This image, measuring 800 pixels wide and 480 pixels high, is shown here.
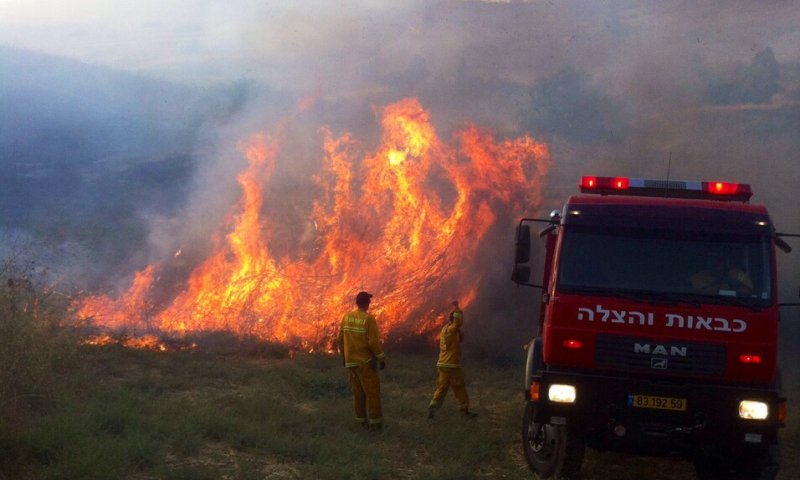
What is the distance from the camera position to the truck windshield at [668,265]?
7.05m

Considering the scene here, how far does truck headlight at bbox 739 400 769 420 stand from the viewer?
6766 mm

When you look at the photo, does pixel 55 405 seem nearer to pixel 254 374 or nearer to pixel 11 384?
pixel 11 384

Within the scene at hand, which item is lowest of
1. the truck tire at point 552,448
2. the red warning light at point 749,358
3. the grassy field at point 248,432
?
the grassy field at point 248,432

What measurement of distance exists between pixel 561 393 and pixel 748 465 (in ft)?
6.38

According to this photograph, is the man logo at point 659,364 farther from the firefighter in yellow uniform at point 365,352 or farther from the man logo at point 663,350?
the firefighter in yellow uniform at point 365,352

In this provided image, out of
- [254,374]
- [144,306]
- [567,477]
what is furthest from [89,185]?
[567,477]

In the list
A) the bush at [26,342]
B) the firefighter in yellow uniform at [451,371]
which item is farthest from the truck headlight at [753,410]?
the bush at [26,342]

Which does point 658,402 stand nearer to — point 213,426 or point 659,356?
point 659,356

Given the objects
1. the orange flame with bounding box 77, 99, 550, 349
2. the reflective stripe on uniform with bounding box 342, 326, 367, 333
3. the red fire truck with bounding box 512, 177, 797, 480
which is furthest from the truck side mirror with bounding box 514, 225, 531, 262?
the orange flame with bounding box 77, 99, 550, 349

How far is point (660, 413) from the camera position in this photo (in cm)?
695

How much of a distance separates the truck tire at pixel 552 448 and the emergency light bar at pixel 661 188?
8.54ft

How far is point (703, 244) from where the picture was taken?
729 centimetres

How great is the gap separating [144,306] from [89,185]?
23.8 metres

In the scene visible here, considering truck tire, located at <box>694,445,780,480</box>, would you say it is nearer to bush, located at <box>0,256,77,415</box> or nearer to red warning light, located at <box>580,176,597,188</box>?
red warning light, located at <box>580,176,597,188</box>
